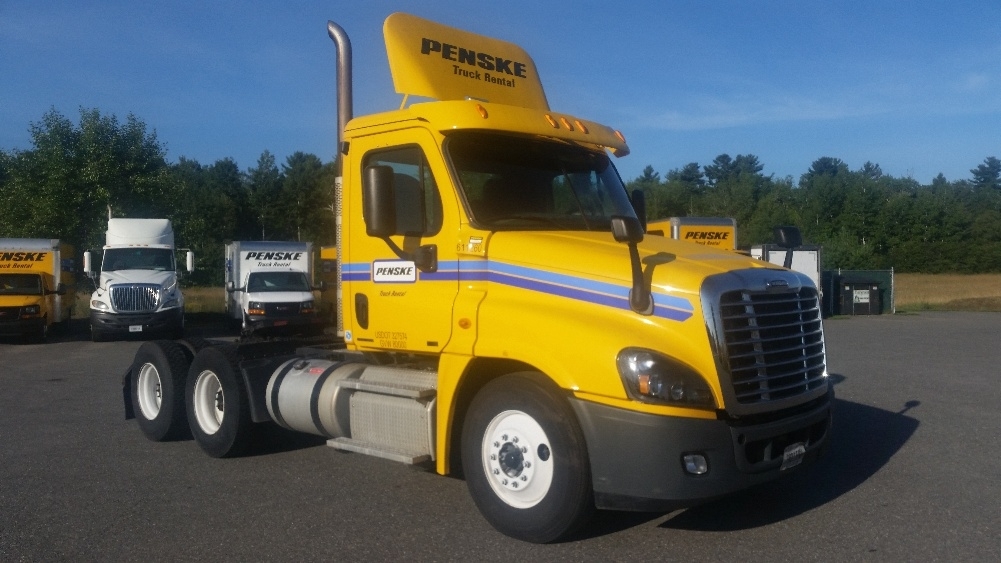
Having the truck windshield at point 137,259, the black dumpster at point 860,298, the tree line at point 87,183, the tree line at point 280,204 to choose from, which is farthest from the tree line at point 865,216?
the truck windshield at point 137,259

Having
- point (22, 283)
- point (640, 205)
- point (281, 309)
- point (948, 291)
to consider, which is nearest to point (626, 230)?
point (640, 205)

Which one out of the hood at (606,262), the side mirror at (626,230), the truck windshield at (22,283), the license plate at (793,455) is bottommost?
the license plate at (793,455)

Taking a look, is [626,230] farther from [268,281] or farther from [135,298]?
[268,281]

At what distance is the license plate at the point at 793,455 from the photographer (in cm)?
576

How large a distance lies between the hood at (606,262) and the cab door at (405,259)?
487 mm

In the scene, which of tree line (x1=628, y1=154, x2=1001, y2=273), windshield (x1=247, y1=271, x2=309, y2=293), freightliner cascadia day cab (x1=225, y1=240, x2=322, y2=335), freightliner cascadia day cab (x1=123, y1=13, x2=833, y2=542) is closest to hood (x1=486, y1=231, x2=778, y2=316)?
freightliner cascadia day cab (x1=123, y1=13, x2=833, y2=542)

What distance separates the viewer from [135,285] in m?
23.8

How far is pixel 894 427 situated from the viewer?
9906 mm

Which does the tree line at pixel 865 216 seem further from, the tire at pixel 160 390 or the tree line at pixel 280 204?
the tire at pixel 160 390

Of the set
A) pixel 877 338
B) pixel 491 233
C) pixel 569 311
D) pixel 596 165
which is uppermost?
pixel 596 165

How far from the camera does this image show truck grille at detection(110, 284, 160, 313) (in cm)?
2362

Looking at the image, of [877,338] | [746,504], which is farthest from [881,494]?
[877,338]

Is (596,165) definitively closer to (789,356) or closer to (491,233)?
(491,233)

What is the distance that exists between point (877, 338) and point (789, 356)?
19.2 meters
